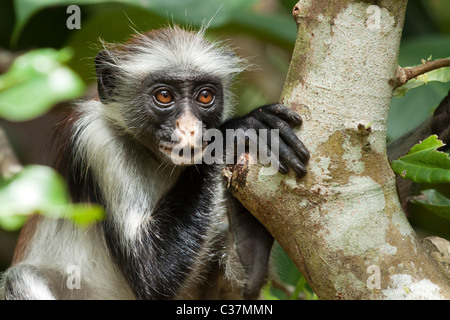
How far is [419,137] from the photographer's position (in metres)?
3.66

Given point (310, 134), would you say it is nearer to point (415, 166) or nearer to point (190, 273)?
point (415, 166)

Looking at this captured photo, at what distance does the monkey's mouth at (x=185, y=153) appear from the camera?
3344 millimetres

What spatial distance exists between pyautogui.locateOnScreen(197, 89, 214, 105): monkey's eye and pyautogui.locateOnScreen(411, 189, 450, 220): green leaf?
1435 mm

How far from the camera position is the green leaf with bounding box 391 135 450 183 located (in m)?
2.60

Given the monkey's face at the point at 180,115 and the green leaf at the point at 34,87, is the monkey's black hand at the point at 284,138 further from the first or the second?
the green leaf at the point at 34,87

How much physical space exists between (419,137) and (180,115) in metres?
1.51

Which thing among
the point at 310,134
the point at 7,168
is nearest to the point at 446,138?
the point at 310,134

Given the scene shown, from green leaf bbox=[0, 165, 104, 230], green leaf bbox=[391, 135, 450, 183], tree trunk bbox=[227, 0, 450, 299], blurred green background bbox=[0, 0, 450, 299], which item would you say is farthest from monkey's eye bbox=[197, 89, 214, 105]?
green leaf bbox=[0, 165, 104, 230]

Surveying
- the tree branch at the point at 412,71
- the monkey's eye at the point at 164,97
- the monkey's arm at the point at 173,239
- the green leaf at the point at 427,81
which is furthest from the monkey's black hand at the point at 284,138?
the monkey's eye at the point at 164,97

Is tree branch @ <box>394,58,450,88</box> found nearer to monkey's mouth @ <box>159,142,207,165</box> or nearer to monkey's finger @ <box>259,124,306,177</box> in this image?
monkey's finger @ <box>259,124,306,177</box>

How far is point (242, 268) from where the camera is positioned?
3.80 m

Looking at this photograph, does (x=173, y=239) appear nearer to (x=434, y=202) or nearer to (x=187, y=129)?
(x=187, y=129)

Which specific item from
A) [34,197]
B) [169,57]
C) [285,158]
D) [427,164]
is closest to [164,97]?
[169,57]

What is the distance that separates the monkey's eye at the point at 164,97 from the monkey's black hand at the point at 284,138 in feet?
3.12
